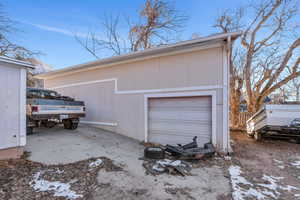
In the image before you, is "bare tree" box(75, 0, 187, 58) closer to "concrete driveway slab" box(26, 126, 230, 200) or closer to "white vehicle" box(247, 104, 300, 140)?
"white vehicle" box(247, 104, 300, 140)

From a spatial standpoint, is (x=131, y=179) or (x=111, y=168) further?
(x=111, y=168)

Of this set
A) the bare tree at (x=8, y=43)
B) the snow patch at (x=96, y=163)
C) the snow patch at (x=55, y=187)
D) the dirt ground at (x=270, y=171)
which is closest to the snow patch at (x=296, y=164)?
the dirt ground at (x=270, y=171)

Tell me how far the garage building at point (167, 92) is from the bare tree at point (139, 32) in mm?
7250

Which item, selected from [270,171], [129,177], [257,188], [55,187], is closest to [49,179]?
[55,187]

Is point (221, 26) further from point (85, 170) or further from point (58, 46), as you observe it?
point (85, 170)

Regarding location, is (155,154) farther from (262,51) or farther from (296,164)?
(262,51)

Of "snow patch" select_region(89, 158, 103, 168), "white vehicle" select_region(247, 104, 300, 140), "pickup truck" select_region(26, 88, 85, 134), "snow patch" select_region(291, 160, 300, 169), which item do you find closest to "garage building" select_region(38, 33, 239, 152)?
"pickup truck" select_region(26, 88, 85, 134)

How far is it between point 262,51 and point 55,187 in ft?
45.5

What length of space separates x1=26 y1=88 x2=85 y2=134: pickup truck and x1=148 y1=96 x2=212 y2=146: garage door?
3.32 meters

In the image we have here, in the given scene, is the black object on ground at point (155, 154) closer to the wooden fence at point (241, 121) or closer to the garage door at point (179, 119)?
the garage door at point (179, 119)

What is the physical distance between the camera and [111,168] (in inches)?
140

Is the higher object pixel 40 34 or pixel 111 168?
pixel 40 34

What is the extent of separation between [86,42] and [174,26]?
8451mm

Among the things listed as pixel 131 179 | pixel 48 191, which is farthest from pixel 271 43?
pixel 48 191
